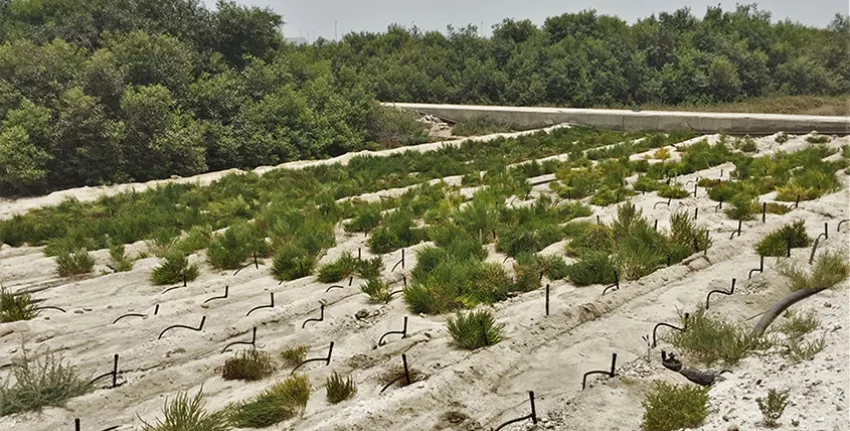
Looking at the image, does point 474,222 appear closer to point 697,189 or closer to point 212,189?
point 697,189

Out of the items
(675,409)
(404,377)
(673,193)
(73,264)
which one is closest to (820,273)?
(675,409)

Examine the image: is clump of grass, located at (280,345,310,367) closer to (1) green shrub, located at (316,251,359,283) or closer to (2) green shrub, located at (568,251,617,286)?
(1) green shrub, located at (316,251,359,283)

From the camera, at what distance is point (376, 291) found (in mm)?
9016

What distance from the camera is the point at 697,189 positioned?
47.9 feet

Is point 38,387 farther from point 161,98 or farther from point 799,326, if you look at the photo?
point 161,98

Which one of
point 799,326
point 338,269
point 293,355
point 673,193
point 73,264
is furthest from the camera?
point 673,193

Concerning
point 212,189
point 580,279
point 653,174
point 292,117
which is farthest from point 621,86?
point 580,279

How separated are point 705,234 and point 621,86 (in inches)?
1232

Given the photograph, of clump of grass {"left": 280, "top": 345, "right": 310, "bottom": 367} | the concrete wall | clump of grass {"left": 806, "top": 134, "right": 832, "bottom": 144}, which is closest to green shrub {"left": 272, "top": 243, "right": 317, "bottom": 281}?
clump of grass {"left": 280, "top": 345, "right": 310, "bottom": 367}

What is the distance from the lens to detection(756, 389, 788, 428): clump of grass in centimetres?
503

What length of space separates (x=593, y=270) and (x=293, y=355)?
4.02m

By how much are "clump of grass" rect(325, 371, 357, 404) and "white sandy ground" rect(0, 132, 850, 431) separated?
0.30ft

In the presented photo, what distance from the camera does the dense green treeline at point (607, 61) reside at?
132ft

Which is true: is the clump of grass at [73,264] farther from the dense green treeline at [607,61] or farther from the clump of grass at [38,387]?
the dense green treeline at [607,61]
